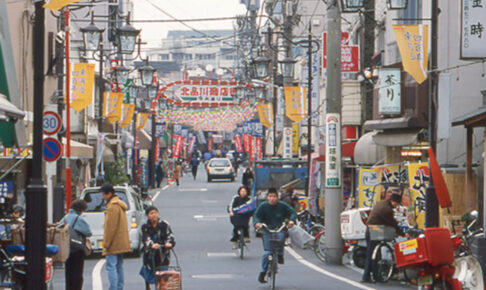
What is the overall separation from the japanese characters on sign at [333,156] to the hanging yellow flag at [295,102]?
1964 cm

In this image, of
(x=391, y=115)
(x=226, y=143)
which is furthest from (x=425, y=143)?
(x=226, y=143)

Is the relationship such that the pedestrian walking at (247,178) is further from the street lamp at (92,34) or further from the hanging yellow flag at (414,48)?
the hanging yellow flag at (414,48)

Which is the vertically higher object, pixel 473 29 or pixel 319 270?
pixel 473 29

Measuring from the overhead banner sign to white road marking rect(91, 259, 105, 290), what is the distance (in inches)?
332

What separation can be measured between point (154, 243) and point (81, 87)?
57.8 feet

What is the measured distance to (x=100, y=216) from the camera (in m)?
23.1

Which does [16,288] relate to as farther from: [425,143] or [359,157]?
[359,157]

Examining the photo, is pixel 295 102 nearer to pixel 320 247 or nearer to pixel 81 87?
pixel 81 87

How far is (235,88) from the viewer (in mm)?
59969

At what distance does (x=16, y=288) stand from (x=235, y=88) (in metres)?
48.5

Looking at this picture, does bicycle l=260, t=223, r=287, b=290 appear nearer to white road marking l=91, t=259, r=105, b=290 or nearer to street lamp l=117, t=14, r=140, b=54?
white road marking l=91, t=259, r=105, b=290

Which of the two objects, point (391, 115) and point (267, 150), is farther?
→ point (267, 150)

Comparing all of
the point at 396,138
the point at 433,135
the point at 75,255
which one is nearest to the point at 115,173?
the point at 396,138

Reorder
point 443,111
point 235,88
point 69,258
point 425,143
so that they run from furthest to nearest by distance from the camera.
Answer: point 235,88 → point 425,143 → point 443,111 → point 69,258
